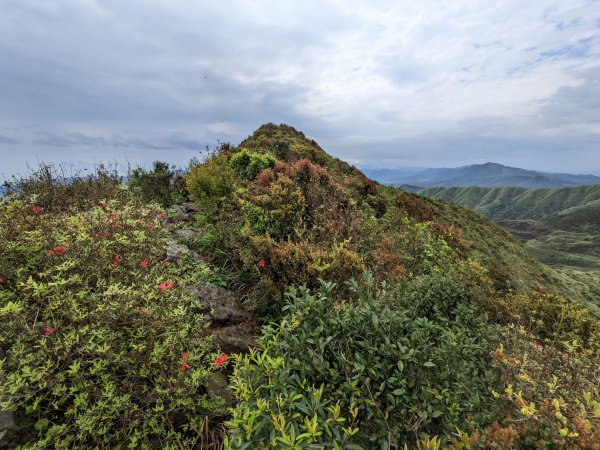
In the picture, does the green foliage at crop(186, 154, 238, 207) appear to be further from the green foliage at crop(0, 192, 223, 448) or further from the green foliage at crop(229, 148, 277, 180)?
the green foliage at crop(0, 192, 223, 448)

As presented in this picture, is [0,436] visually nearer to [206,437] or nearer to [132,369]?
[132,369]

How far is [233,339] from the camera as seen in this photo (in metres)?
5.10

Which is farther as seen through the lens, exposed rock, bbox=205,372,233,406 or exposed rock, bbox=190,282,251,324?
exposed rock, bbox=190,282,251,324

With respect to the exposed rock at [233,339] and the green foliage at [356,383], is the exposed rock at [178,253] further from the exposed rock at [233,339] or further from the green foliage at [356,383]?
the green foliage at [356,383]

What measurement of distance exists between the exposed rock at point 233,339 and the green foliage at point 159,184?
27.5ft

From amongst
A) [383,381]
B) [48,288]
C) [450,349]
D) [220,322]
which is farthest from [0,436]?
[450,349]

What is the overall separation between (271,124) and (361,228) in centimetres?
2708

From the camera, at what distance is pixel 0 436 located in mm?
2945

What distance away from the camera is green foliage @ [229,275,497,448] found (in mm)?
2336

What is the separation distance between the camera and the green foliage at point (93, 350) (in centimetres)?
303

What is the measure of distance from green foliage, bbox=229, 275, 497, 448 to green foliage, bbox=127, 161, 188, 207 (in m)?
10.9

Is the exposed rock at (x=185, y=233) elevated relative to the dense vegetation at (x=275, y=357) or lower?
elevated

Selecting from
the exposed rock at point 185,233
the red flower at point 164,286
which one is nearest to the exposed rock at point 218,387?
the red flower at point 164,286

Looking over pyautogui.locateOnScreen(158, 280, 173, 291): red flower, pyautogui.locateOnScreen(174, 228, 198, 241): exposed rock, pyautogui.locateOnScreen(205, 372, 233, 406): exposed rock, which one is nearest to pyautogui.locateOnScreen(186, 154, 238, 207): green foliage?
pyautogui.locateOnScreen(174, 228, 198, 241): exposed rock
